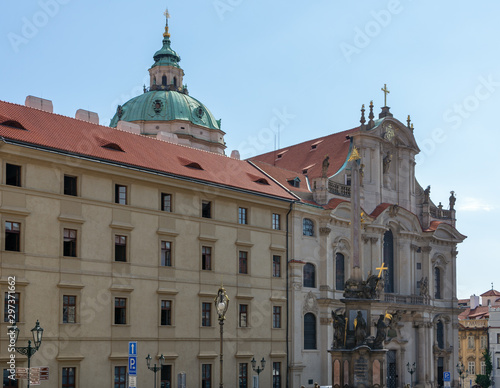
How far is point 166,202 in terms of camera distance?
49469mm

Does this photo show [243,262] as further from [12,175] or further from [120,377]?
[12,175]

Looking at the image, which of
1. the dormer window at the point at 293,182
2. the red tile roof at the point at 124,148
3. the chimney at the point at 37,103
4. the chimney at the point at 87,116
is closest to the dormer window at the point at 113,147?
the red tile roof at the point at 124,148

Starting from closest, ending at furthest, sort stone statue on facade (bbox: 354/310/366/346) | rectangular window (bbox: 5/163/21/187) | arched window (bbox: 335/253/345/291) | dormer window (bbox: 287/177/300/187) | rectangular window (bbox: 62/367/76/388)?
1. rectangular window (bbox: 5/163/21/187)
2. rectangular window (bbox: 62/367/76/388)
3. stone statue on facade (bbox: 354/310/366/346)
4. dormer window (bbox: 287/177/300/187)
5. arched window (bbox: 335/253/345/291)

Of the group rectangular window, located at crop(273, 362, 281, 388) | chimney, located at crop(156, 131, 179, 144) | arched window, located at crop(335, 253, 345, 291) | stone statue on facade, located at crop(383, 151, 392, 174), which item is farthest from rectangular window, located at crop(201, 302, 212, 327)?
stone statue on facade, located at crop(383, 151, 392, 174)

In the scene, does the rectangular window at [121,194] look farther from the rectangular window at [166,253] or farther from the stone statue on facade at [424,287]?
the stone statue on facade at [424,287]

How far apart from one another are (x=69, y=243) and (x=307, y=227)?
2101 centimetres

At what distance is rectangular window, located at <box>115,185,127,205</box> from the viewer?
4675 cm

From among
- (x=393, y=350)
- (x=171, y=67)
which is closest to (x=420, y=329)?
(x=393, y=350)

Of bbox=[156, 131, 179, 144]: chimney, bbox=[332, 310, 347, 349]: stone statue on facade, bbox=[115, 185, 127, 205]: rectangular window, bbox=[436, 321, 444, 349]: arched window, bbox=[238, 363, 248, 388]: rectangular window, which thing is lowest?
bbox=[238, 363, 248, 388]: rectangular window

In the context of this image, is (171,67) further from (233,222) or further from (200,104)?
(233,222)

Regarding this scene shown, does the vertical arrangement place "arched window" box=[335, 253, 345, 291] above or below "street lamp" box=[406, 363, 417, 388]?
above

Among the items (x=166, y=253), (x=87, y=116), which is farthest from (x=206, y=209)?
(x=87, y=116)

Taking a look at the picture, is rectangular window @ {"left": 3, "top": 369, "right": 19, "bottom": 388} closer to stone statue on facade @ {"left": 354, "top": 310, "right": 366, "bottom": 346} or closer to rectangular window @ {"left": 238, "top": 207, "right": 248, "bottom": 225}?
stone statue on facade @ {"left": 354, "top": 310, "right": 366, "bottom": 346}

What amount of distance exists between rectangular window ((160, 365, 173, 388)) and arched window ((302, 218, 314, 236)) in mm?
16054
